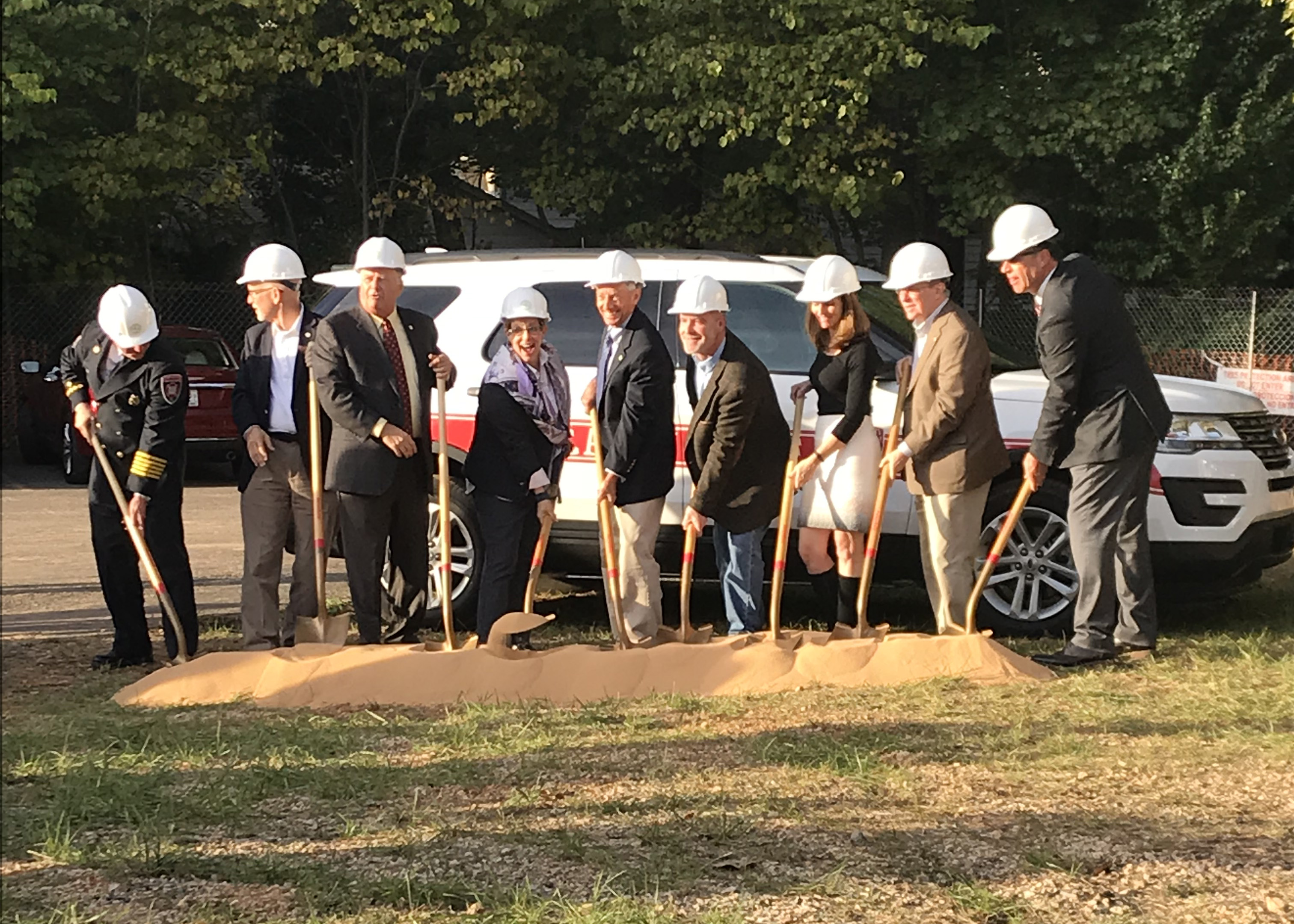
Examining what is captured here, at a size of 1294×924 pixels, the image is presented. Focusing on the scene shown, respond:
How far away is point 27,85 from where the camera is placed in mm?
18094

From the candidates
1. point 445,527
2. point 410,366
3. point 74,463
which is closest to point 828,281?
point 410,366

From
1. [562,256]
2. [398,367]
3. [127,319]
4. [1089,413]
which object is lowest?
[1089,413]

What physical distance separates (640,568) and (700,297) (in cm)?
128

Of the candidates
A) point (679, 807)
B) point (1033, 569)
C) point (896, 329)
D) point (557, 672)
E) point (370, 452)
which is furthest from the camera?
point (896, 329)

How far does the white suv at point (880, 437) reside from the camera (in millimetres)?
8180

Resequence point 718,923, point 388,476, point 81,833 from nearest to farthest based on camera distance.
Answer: point 718,923 → point 81,833 → point 388,476

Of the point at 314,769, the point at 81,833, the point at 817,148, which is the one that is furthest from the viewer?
the point at 817,148

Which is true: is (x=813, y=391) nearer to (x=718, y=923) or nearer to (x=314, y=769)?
(x=314, y=769)

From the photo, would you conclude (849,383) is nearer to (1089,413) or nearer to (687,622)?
(1089,413)

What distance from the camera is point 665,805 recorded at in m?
5.19

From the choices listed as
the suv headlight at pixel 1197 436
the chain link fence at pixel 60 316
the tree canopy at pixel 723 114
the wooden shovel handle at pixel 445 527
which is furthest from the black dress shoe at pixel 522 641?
the chain link fence at pixel 60 316

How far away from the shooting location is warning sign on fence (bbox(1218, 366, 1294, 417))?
15414 millimetres

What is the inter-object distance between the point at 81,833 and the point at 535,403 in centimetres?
316

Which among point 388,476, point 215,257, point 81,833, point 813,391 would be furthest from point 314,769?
point 215,257
